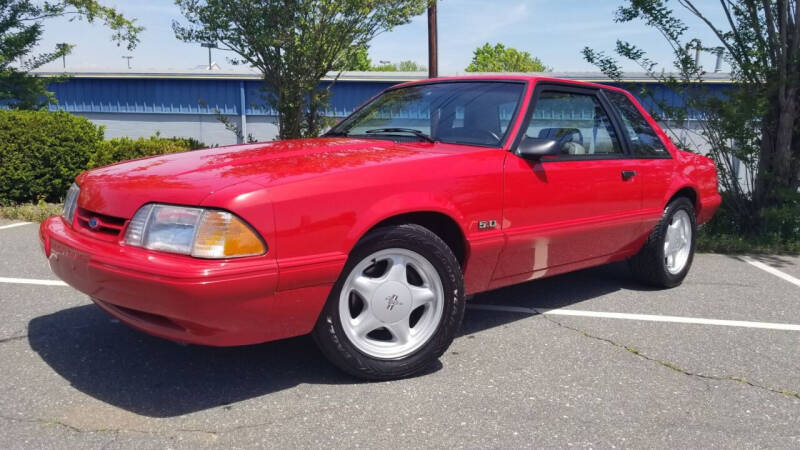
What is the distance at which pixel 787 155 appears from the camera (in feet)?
23.7

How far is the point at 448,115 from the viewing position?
13.1ft

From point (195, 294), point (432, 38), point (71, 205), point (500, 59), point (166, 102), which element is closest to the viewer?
point (195, 294)

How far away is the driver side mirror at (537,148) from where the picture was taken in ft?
11.7

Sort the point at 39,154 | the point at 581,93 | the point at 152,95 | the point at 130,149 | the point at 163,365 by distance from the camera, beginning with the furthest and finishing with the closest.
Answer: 1. the point at 152,95
2. the point at 130,149
3. the point at 39,154
4. the point at 581,93
5. the point at 163,365

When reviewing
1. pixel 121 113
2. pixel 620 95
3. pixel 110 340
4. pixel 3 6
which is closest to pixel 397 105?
pixel 620 95

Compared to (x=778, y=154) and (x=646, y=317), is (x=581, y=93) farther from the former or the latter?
(x=778, y=154)

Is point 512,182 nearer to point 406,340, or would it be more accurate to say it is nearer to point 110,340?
point 406,340

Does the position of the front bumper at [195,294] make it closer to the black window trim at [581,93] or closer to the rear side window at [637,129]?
the black window trim at [581,93]

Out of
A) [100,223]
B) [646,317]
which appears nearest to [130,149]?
[100,223]

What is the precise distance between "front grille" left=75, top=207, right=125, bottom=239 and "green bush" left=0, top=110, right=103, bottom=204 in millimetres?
5922

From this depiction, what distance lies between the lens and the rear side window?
15.1ft

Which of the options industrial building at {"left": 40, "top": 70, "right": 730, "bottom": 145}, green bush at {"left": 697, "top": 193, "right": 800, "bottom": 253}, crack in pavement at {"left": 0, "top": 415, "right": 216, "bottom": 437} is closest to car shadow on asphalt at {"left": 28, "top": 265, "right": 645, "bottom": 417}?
crack in pavement at {"left": 0, "top": 415, "right": 216, "bottom": 437}

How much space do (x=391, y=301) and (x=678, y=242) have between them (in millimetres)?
2905

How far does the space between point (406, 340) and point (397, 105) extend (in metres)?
1.79
